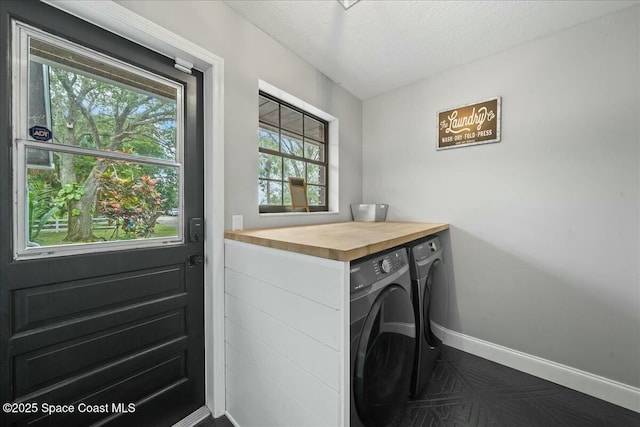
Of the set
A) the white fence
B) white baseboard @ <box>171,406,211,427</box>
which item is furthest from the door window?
white baseboard @ <box>171,406,211,427</box>

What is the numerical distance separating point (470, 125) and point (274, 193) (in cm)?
183

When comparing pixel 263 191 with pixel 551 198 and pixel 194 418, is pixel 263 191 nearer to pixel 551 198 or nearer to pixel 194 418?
pixel 194 418

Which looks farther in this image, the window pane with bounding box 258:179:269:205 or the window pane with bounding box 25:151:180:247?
the window pane with bounding box 258:179:269:205

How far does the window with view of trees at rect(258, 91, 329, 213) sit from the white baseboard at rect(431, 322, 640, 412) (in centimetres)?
156

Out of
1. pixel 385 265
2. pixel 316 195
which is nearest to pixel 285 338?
pixel 385 265

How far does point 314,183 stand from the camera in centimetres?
249

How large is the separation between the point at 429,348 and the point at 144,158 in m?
2.14

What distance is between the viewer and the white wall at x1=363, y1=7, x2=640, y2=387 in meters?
1.50

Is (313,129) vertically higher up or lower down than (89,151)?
higher up

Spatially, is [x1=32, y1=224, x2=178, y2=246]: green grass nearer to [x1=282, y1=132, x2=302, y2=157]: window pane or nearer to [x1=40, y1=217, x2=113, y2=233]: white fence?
[x1=40, y1=217, x2=113, y2=233]: white fence

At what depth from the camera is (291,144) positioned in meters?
2.22

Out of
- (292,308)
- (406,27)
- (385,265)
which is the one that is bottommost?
(292,308)

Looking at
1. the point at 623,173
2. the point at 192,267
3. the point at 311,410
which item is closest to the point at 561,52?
the point at 623,173

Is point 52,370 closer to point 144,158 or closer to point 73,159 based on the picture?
point 73,159
